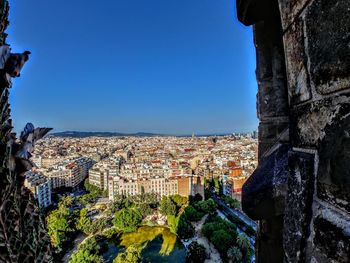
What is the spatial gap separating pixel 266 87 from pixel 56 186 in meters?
31.9

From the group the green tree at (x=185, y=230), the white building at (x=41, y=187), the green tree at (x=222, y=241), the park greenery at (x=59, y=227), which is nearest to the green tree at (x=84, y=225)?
the park greenery at (x=59, y=227)

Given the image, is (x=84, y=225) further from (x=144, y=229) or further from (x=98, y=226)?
(x=144, y=229)

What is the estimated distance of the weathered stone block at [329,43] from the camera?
310 mm

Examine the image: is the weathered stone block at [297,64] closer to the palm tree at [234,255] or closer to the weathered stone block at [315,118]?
the weathered stone block at [315,118]

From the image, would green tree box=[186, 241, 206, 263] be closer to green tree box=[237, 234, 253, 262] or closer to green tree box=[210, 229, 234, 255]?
green tree box=[210, 229, 234, 255]

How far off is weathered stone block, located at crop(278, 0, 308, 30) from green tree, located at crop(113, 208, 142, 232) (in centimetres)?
1842

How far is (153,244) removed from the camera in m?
16.6

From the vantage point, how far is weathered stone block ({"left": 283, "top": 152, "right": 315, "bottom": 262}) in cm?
39

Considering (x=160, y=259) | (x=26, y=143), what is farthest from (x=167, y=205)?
(x=26, y=143)

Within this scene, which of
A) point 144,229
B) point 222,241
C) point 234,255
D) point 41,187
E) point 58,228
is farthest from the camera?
point 41,187

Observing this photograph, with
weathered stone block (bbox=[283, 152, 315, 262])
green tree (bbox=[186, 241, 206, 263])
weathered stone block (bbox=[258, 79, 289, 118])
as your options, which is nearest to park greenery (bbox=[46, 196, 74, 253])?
green tree (bbox=[186, 241, 206, 263])

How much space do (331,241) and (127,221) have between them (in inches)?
728

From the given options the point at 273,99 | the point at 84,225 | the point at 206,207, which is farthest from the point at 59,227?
the point at 273,99

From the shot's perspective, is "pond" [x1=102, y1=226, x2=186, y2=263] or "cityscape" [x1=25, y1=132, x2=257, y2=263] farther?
"pond" [x1=102, y1=226, x2=186, y2=263]
